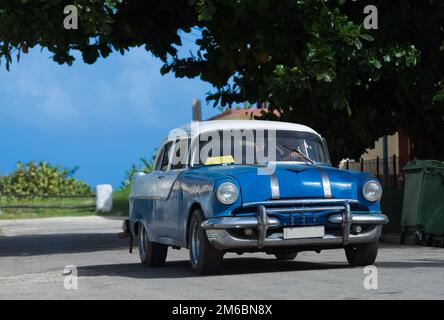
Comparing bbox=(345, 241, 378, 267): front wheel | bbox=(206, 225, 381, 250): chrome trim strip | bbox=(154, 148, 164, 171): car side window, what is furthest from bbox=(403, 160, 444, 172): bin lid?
bbox=(206, 225, 381, 250): chrome trim strip

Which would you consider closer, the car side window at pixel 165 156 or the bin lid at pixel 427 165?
the car side window at pixel 165 156

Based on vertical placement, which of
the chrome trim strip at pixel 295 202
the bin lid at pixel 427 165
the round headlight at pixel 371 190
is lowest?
the chrome trim strip at pixel 295 202

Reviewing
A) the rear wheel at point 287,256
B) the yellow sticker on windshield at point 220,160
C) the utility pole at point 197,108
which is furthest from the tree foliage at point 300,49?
the utility pole at point 197,108

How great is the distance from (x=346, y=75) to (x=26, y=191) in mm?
Answer: 35436

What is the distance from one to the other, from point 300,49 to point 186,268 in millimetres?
7970

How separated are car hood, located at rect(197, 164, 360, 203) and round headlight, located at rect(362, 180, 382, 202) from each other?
0.34 feet

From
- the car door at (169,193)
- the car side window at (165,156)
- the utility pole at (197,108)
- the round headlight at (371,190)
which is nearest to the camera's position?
the round headlight at (371,190)

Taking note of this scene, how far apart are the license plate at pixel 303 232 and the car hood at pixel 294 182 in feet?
1.16

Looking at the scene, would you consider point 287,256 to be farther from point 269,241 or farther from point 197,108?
point 197,108

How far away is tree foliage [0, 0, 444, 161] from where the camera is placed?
19.4 metres

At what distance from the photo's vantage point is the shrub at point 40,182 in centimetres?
5275

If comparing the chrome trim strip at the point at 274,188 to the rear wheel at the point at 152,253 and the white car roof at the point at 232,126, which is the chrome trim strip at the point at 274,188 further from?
the rear wheel at the point at 152,253

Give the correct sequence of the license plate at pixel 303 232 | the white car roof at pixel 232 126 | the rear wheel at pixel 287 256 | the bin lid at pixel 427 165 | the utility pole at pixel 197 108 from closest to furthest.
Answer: the license plate at pixel 303 232
the white car roof at pixel 232 126
the rear wheel at pixel 287 256
the bin lid at pixel 427 165
the utility pole at pixel 197 108

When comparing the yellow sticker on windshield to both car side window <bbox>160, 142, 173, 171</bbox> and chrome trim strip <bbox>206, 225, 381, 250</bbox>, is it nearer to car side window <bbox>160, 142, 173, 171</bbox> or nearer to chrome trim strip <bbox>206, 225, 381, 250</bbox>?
car side window <bbox>160, 142, 173, 171</bbox>
